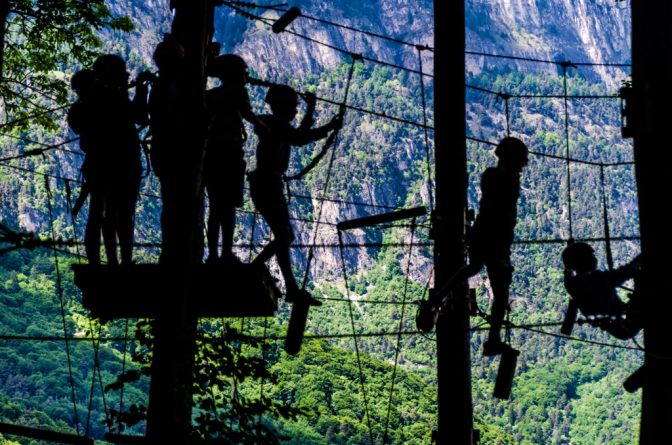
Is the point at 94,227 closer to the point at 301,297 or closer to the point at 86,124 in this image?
the point at 86,124

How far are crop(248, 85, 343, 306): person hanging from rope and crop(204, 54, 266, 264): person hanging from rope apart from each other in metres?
0.22

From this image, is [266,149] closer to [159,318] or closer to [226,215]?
[226,215]

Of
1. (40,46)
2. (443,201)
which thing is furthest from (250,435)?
(40,46)

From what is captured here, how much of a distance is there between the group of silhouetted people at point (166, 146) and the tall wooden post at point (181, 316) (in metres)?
1.47

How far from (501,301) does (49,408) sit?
441 feet

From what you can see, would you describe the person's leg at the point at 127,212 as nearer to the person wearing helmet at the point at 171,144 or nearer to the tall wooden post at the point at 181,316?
the person wearing helmet at the point at 171,144

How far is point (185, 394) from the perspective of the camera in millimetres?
7371

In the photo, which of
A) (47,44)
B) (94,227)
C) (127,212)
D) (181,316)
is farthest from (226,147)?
(47,44)

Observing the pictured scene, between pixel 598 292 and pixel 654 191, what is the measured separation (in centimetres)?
228

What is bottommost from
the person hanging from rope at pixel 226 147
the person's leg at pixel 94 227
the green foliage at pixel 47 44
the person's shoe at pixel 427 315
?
the person's shoe at pixel 427 315

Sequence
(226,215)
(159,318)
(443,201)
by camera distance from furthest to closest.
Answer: (443,201)
(226,215)
(159,318)

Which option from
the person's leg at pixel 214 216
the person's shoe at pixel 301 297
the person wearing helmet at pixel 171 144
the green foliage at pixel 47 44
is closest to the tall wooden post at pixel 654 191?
the person's shoe at pixel 301 297

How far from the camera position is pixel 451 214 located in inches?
406

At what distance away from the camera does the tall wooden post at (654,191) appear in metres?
8.47
